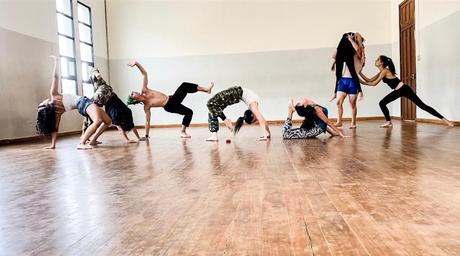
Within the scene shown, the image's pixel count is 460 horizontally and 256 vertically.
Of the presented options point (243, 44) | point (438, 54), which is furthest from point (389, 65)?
point (243, 44)

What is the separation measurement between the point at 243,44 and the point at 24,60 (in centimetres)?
453

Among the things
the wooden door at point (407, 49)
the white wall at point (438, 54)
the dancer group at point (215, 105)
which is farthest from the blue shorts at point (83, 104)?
the wooden door at point (407, 49)

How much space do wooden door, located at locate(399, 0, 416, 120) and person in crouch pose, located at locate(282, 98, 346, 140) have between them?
3.73m

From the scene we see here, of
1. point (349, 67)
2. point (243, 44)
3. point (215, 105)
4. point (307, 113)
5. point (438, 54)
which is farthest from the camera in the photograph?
point (243, 44)

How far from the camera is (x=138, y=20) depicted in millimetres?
9422

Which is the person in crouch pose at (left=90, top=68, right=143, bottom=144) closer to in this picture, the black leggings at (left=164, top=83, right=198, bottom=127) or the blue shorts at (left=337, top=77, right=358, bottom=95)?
the black leggings at (left=164, top=83, right=198, bottom=127)

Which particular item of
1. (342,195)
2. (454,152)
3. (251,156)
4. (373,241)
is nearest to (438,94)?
(454,152)

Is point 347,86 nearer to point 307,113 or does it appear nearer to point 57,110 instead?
point 307,113

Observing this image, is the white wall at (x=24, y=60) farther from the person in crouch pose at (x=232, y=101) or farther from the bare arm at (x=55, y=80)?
the person in crouch pose at (x=232, y=101)

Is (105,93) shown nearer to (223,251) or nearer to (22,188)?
(22,188)

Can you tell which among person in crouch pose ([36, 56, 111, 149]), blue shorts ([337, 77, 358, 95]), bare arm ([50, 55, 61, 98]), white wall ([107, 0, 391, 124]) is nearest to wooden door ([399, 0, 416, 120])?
white wall ([107, 0, 391, 124])

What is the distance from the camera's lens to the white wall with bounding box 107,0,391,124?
8.76 meters

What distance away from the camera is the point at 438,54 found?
6.03m

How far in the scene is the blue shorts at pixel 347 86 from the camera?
5.55m
